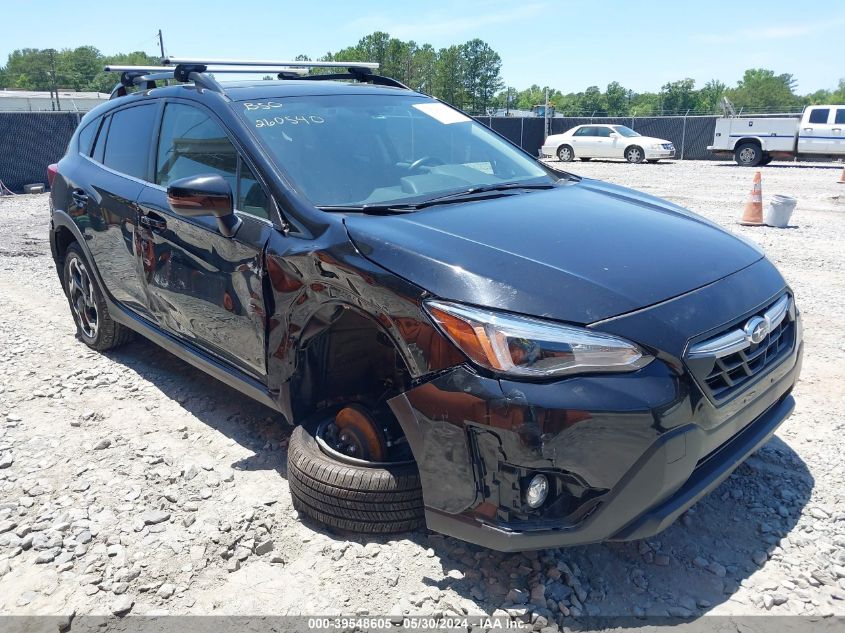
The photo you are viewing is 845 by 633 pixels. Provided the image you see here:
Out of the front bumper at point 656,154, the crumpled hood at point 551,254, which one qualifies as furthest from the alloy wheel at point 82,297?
the front bumper at point 656,154

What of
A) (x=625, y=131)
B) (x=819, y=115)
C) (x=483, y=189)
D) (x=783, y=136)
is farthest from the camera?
(x=625, y=131)

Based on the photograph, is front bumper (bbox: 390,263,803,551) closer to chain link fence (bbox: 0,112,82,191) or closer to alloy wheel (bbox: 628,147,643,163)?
chain link fence (bbox: 0,112,82,191)

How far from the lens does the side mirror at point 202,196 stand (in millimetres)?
2912

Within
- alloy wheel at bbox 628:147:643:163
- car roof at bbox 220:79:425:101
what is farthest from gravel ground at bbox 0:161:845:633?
alloy wheel at bbox 628:147:643:163

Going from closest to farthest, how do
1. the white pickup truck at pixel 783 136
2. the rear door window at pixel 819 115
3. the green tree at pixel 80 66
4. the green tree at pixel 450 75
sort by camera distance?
1. the white pickup truck at pixel 783 136
2. the rear door window at pixel 819 115
3. the green tree at pixel 450 75
4. the green tree at pixel 80 66

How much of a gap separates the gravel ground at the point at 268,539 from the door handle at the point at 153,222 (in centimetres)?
113

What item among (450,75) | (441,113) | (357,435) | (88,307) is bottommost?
(88,307)

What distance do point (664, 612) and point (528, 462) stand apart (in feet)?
2.74

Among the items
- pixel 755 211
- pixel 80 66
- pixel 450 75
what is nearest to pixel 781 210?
pixel 755 211

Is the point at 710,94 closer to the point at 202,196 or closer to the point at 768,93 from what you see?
the point at 768,93

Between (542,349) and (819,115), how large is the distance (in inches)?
950

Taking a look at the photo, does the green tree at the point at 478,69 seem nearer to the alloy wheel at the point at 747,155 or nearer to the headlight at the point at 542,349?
the alloy wheel at the point at 747,155

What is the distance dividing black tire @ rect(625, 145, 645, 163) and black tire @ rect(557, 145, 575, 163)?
2.12m

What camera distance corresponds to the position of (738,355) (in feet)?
7.87
